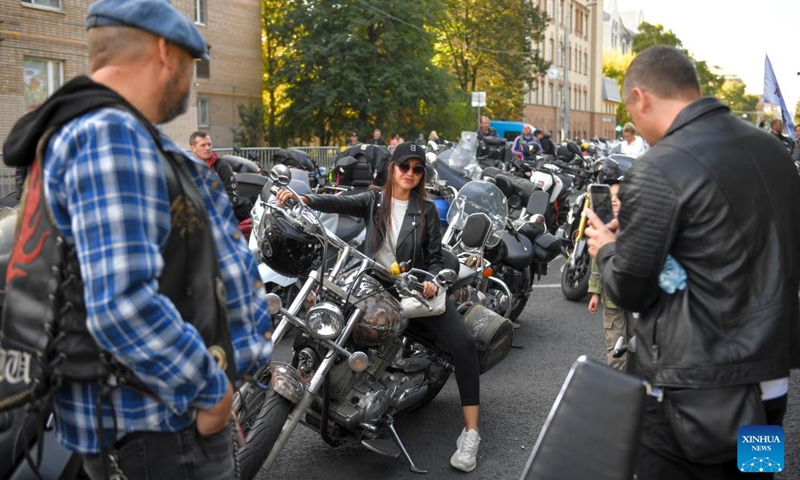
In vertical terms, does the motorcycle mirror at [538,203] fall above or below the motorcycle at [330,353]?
above

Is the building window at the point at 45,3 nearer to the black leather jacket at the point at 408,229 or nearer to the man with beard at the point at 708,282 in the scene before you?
the black leather jacket at the point at 408,229

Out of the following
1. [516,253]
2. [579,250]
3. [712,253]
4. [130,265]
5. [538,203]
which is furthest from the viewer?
[579,250]

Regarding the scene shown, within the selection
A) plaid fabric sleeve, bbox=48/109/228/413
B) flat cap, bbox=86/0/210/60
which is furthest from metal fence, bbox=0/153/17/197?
plaid fabric sleeve, bbox=48/109/228/413

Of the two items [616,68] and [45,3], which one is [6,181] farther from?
[616,68]

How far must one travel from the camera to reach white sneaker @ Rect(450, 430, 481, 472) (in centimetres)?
465

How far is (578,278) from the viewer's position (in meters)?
9.41

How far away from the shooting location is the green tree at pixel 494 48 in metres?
51.8

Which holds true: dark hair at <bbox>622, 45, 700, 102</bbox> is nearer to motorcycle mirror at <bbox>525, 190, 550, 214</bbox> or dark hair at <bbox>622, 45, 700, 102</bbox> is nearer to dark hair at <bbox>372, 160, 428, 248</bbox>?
dark hair at <bbox>372, 160, 428, 248</bbox>

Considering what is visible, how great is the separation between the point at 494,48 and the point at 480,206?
47.0 meters

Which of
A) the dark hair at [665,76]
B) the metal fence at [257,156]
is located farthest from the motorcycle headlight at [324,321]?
the metal fence at [257,156]

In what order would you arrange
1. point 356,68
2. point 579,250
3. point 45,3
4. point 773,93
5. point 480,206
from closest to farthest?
point 480,206 < point 579,250 < point 773,93 < point 45,3 < point 356,68

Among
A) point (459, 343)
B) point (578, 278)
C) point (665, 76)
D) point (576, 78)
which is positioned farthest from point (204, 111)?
point (576, 78)

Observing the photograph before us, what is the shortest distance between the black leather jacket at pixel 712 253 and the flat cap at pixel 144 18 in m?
1.35

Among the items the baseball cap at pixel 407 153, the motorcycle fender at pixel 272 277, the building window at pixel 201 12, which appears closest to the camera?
the baseball cap at pixel 407 153
